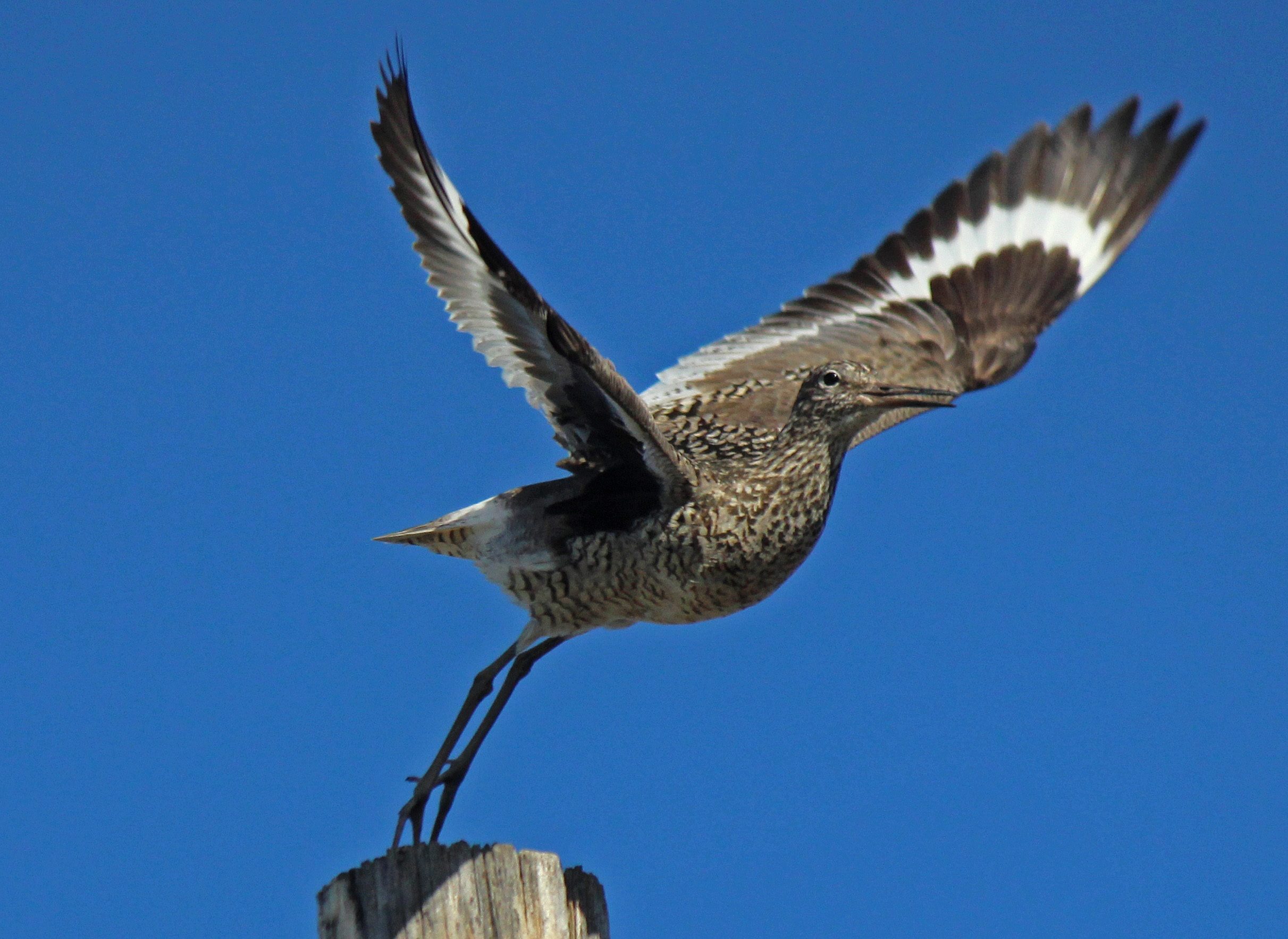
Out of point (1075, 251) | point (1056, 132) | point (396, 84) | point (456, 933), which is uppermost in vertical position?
point (1056, 132)

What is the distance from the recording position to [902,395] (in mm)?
6465

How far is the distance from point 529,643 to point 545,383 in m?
1.12

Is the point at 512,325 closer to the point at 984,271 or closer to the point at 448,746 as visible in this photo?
the point at 448,746

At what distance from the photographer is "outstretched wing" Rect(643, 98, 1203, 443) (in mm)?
8602

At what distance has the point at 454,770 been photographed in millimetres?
5922

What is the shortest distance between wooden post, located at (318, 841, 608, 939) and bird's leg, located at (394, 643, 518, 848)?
3.67 ft

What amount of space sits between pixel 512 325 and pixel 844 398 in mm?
1499

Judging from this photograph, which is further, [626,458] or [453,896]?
[626,458]

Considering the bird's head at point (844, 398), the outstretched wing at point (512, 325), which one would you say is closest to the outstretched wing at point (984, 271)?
the bird's head at point (844, 398)

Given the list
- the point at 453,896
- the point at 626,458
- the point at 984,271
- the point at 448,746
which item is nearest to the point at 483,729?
the point at 448,746

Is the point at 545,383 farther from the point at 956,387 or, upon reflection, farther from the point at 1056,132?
the point at 1056,132

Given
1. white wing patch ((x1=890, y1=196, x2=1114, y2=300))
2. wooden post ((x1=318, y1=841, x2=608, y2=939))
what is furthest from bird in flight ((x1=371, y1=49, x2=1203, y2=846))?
wooden post ((x1=318, y1=841, x2=608, y2=939))

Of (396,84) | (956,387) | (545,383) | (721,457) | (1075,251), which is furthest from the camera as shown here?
Answer: (1075,251)

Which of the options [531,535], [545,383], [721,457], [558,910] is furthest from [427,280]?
[558,910]
